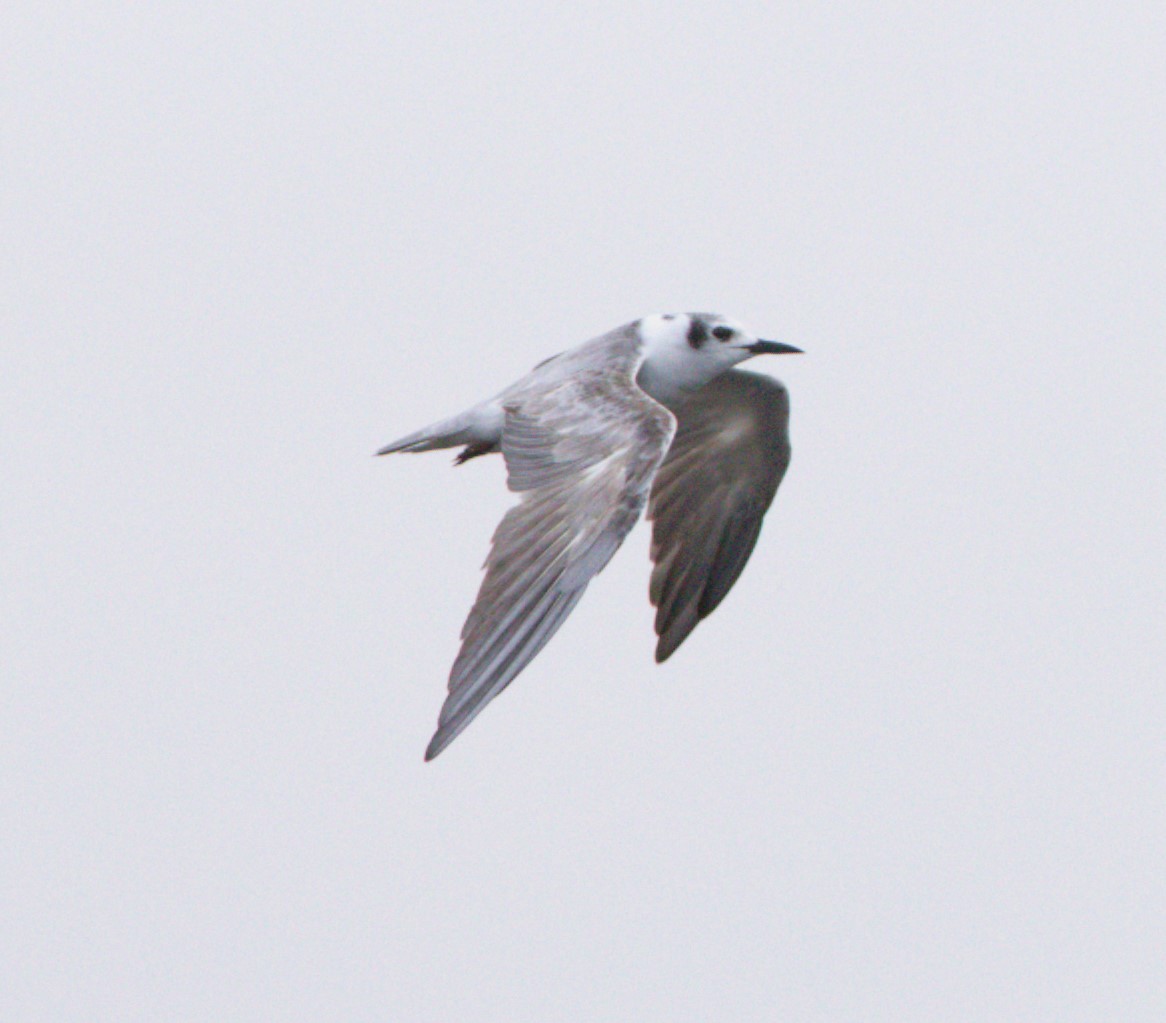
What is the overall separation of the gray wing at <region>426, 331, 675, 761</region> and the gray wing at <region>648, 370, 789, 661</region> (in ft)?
6.97

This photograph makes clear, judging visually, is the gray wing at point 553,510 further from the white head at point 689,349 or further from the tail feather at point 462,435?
the white head at point 689,349

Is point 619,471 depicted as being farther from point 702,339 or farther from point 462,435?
point 702,339

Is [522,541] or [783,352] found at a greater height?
[783,352]

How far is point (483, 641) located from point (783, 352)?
4170mm

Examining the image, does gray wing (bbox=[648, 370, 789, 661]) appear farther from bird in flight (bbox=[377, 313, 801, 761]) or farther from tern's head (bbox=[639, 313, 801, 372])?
tern's head (bbox=[639, 313, 801, 372])

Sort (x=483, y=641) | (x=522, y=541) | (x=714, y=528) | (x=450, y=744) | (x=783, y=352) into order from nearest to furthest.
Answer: (x=450, y=744) → (x=483, y=641) → (x=522, y=541) → (x=783, y=352) → (x=714, y=528)

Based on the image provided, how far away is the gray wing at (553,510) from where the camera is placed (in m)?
8.21

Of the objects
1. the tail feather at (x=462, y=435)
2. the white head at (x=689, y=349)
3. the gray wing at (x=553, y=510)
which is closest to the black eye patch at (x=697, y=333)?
the white head at (x=689, y=349)

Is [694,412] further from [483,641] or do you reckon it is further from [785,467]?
[483,641]

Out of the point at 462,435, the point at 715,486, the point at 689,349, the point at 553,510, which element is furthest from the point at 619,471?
the point at 715,486

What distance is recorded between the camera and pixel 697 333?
37.9ft

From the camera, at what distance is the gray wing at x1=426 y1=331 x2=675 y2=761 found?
8.21 meters

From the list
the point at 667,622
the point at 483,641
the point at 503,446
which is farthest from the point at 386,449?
the point at 483,641

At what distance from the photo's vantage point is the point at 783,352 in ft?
38.9
